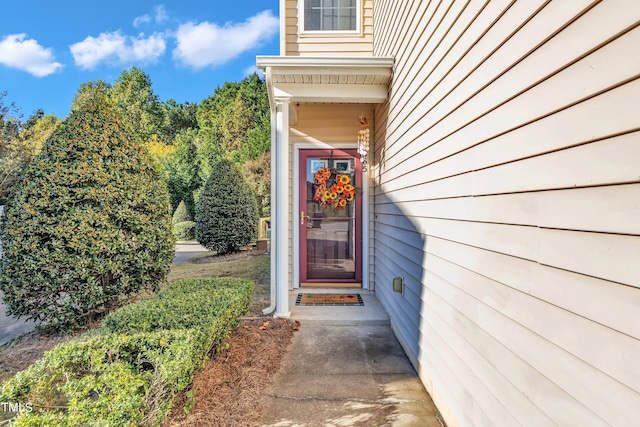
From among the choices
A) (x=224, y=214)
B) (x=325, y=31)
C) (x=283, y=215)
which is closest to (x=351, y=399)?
(x=283, y=215)

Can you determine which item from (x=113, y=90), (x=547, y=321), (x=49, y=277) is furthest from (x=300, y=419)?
(x=113, y=90)

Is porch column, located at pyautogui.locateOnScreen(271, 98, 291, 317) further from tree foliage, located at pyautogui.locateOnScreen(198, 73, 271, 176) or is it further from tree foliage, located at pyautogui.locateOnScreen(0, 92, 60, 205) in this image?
tree foliage, located at pyautogui.locateOnScreen(198, 73, 271, 176)

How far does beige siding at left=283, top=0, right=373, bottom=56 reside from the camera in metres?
4.75

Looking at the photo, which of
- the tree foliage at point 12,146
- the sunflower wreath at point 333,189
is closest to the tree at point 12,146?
the tree foliage at point 12,146

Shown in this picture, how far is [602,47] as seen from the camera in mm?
910

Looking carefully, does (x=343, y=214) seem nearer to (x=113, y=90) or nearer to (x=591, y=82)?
(x=591, y=82)

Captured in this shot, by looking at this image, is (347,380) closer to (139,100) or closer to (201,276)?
(201,276)

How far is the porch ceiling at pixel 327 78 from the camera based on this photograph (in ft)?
11.2

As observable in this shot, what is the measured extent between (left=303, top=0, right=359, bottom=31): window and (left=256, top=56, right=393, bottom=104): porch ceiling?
159cm

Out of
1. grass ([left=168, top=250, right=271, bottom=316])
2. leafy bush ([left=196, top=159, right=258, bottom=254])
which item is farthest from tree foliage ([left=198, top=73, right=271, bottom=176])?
grass ([left=168, top=250, right=271, bottom=316])

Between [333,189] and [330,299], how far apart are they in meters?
1.50

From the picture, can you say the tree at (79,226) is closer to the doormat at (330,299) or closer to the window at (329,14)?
the doormat at (330,299)

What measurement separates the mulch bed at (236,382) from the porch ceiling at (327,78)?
2.56 metres

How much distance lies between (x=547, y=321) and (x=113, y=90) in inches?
932
